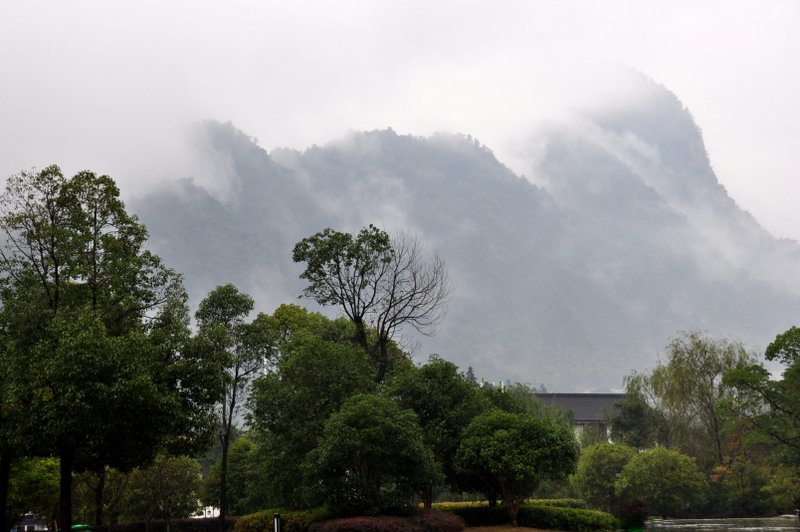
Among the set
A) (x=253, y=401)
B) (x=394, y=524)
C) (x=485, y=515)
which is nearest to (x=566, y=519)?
(x=485, y=515)

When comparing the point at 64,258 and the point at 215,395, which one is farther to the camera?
the point at 215,395

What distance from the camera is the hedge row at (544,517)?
2864 centimetres

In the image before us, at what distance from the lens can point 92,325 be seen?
21.6 m

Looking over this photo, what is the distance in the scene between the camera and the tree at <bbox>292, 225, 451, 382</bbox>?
34.1m

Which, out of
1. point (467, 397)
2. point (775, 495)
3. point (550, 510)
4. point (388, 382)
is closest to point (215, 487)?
point (388, 382)

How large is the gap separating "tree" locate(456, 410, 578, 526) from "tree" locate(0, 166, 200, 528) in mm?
11124

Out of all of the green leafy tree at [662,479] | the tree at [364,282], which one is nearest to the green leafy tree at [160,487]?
the tree at [364,282]

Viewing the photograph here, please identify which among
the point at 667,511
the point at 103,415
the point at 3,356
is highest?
the point at 3,356

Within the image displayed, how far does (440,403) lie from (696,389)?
85.8 feet

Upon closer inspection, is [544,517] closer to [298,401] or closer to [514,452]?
[514,452]

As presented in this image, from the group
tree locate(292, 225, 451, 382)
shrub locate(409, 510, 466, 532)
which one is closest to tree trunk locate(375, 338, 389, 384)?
tree locate(292, 225, 451, 382)

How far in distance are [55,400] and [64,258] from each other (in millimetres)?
5192

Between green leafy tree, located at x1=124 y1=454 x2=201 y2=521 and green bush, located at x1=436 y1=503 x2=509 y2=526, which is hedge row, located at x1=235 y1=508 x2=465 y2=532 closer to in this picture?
green bush, located at x1=436 y1=503 x2=509 y2=526

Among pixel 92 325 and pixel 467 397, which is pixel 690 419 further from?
pixel 92 325
